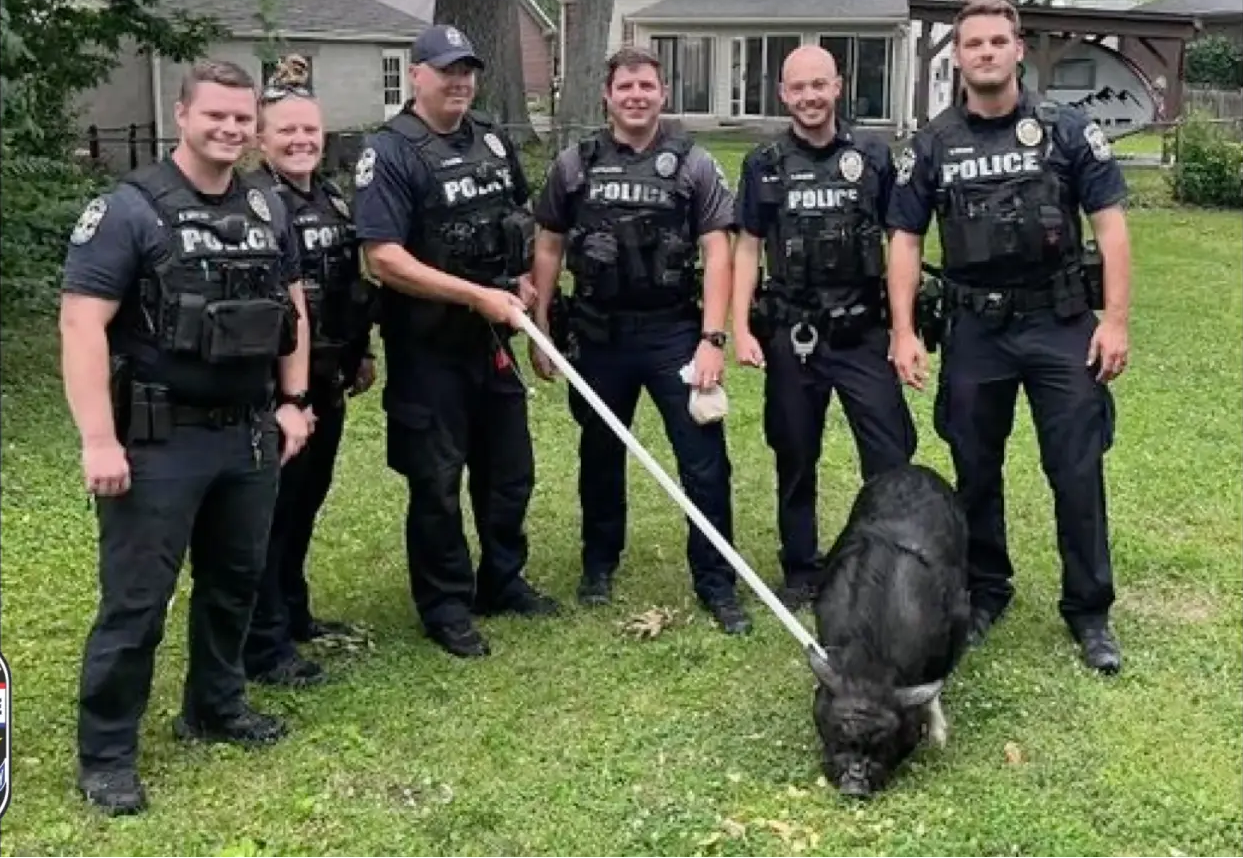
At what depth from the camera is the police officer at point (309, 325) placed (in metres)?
4.86

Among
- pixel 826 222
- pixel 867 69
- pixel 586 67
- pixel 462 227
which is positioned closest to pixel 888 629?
pixel 826 222

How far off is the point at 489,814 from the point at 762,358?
2168 millimetres

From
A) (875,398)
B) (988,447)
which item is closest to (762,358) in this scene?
(875,398)

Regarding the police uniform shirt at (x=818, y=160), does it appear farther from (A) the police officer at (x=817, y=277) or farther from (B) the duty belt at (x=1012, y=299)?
(B) the duty belt at (x=1012, y=299)

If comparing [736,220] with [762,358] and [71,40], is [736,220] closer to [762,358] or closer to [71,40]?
[762,358]

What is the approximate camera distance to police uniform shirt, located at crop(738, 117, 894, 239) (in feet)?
17.8

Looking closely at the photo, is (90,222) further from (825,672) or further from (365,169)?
(825,672)

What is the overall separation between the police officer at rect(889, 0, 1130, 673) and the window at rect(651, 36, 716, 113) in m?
30.2

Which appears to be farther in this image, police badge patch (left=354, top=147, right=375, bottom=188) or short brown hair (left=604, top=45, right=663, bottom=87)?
short brown hair (left=604, top=45, right=663, bottom=87)

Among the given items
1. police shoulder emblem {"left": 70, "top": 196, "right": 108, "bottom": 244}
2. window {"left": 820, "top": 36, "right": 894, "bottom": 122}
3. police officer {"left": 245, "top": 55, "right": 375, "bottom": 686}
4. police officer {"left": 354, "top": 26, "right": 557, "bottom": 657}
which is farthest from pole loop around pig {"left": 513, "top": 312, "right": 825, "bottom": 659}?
window {"left": 820, "top": 36, "right": 894, "bottom": 122}

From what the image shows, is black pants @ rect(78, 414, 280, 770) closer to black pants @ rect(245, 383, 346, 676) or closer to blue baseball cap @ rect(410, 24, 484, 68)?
black pants @ rect(245, 383, 346, 676)

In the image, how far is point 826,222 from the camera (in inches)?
212

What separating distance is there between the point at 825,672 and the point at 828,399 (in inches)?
64.7

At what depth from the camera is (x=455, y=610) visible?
5.51m
